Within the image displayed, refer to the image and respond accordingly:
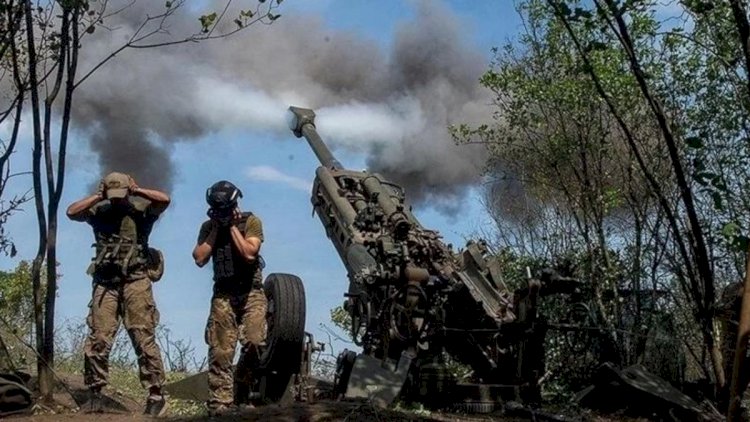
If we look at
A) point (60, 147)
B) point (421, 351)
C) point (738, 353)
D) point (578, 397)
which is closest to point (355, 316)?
point (421, 351)

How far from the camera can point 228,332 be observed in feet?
25.6

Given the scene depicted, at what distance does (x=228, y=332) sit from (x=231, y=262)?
49 cm

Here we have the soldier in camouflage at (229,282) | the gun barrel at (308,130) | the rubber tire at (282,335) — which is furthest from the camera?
the gun barrel at (308,130)

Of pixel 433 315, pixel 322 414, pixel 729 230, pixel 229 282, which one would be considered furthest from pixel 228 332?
pixel 729 230

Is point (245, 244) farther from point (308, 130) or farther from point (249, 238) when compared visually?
point (308, 130)

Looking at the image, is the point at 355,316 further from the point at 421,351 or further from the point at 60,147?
the point at 60,147

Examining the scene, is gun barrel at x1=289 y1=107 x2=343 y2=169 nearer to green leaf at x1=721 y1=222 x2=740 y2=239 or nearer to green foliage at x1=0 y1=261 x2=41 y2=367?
green foliage at x1=0 y1=261 x2=41 y2=367

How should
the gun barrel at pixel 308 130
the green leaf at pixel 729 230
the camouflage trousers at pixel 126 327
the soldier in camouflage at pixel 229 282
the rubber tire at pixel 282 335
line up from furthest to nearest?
the gun barrel at pixel 308 130 < the rubber tire at pixel 282 335 < the soldier in camouflage at pixel 229 282 < the camouflage trousers at pixel 126 327 < the green leaf at pixel 729 230

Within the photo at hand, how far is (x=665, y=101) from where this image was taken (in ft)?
39.9

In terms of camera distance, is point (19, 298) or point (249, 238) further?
point (19, 298)

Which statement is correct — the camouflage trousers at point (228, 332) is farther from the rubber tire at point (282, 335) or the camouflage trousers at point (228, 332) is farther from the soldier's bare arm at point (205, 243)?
the soldier's bare arm at point (205, 243)

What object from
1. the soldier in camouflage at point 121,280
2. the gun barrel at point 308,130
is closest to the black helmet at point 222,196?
the soldier in camouflage at point 121,280

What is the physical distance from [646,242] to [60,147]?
7031 mm

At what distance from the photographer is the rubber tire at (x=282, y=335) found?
8172 millimetres
